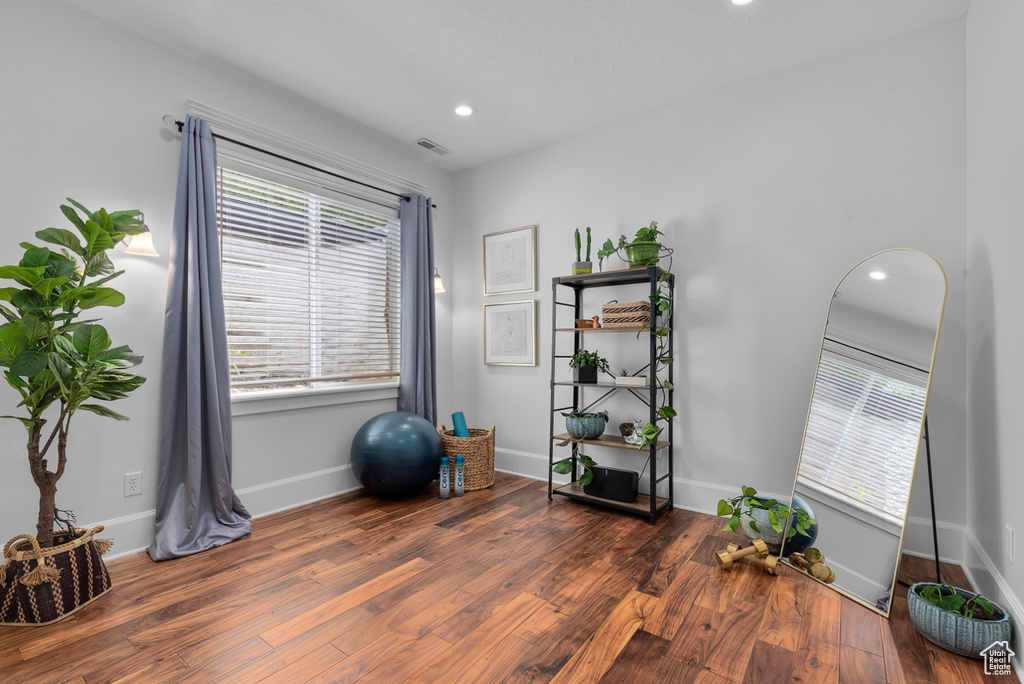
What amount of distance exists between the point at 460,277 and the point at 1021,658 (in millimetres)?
3831

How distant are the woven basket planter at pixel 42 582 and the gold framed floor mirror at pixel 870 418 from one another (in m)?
3.08

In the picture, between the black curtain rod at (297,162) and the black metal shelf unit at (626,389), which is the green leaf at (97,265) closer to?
→ the black curtain rod at (297,162)

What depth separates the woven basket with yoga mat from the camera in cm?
358

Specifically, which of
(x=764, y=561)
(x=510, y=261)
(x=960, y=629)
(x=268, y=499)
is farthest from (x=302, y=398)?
(x=960, y=629)

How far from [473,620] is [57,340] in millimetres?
1909

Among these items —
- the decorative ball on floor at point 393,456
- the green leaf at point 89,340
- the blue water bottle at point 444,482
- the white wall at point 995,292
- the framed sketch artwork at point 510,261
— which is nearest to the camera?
the white wall at point 995,292

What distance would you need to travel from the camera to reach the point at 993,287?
6.61 feet

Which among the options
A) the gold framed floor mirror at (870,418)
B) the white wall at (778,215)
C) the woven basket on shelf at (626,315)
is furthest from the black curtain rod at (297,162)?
the gold framed floor mirror at (870,418)

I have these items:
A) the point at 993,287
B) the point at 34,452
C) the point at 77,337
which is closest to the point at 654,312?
the point at 993,287

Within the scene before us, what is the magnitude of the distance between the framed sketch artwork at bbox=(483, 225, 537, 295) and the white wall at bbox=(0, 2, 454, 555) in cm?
178

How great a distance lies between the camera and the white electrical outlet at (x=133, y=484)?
250 cm

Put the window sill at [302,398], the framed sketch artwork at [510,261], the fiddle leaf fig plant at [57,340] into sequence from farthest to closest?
1. the framed sketch artwork at [510,261]
2. the window sill at [302,398]
3. the fiddle leaf fig plant at [57,340]

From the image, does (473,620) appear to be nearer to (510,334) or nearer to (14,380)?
(14,380)

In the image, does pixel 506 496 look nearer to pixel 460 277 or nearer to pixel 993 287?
pixel 460 277
